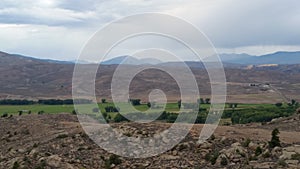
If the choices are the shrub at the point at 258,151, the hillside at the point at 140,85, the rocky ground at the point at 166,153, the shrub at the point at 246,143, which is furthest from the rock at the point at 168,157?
the hillside at the point at 140,85

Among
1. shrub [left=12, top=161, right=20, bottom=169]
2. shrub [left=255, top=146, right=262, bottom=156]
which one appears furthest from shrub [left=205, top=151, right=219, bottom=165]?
shrub [left=12, top=161, right=20, bottom=169]

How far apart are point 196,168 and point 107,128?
9153 millimetres

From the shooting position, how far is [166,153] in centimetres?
2738

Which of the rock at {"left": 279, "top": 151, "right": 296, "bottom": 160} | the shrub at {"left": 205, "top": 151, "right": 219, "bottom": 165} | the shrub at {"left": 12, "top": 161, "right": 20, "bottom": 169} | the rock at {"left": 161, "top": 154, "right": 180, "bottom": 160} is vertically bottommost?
the shrub at {"left": 12, "top": 161, "right": 20, "bottom": 169}

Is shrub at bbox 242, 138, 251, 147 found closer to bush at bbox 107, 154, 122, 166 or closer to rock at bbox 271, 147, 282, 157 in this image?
rock at bbox 271, 147, 282, 157

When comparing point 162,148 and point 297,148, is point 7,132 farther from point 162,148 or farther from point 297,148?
point 297,148

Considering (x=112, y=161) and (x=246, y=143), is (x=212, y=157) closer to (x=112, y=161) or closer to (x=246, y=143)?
(x=246, y=143)

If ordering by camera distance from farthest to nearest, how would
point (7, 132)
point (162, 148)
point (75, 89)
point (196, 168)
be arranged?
point (75, 89)
point (7, 132)
point (162, 148)
point (196, 168)

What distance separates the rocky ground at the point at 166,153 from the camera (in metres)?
24.2

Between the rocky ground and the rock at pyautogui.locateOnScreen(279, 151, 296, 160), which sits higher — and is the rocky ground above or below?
below

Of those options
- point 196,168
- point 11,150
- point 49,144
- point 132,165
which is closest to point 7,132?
point 11,150

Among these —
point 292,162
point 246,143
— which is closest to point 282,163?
point 292,162

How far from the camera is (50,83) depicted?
171 m

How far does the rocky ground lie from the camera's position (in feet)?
79.4
